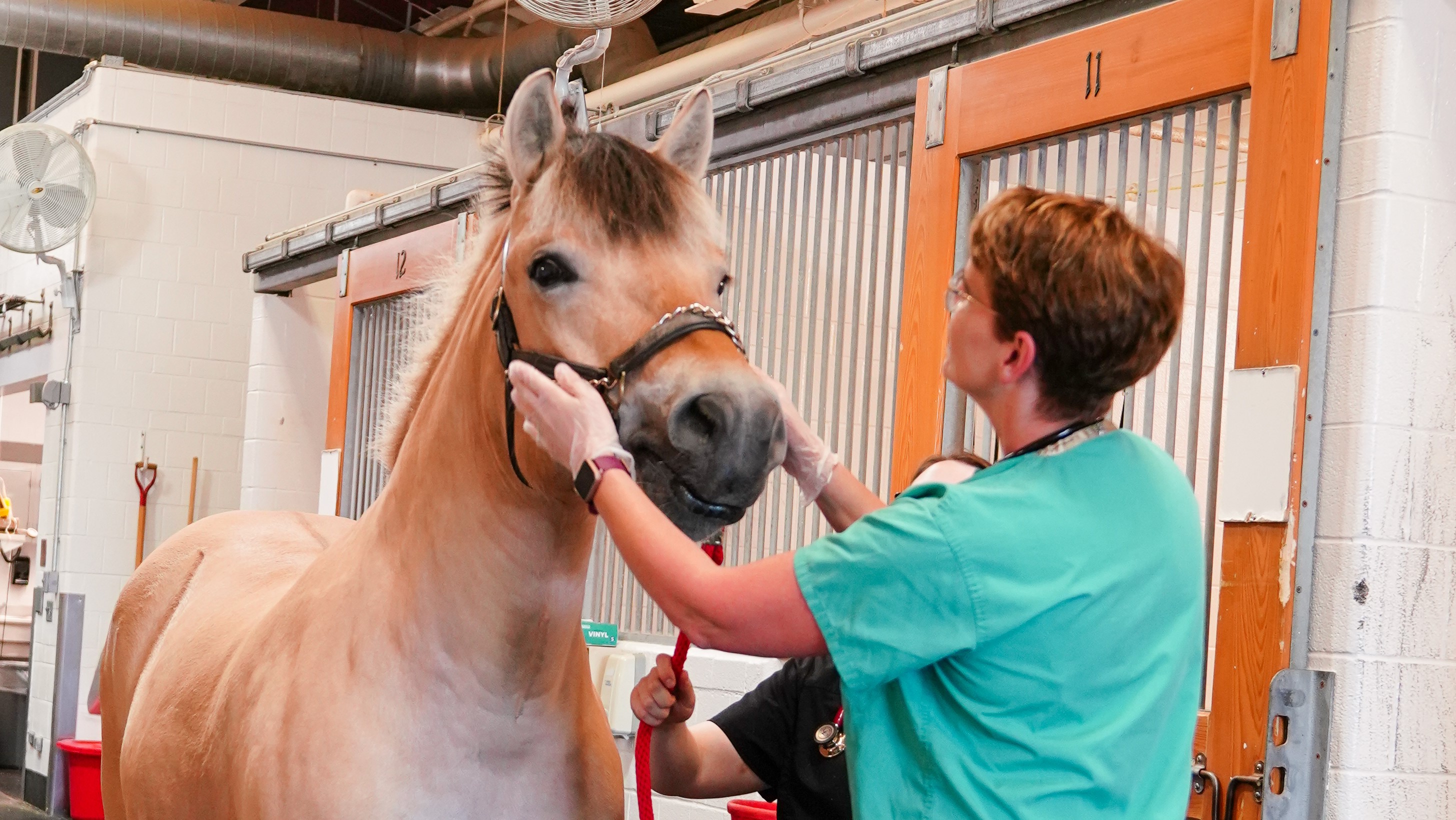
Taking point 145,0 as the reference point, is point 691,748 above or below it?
below

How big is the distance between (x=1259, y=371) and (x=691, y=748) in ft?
3.86

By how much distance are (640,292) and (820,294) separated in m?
2.25

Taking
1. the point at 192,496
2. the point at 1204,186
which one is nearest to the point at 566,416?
the point at 1204,186

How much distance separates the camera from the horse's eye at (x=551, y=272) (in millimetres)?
1497

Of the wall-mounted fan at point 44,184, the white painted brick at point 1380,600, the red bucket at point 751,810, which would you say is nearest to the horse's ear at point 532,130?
the white painted brick at point 1380,600

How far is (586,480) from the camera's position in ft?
4.34

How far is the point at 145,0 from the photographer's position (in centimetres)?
734

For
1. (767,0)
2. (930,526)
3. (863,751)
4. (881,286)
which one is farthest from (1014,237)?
(767,0)

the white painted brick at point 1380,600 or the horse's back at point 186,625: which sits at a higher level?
the white painted brick at point 1380,600

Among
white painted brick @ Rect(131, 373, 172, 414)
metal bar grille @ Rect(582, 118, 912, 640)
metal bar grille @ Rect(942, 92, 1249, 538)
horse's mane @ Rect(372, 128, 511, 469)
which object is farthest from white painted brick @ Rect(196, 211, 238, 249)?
horse's mane @ Rect(372, 128, 511, 469)

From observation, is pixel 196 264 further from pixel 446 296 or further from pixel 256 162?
pixel 446 296

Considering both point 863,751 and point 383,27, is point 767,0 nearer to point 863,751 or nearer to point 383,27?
point 383,27

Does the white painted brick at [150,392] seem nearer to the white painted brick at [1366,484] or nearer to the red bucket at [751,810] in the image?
the red bucket at [751,810]

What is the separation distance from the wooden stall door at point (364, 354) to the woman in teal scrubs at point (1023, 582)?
4.24 metres
